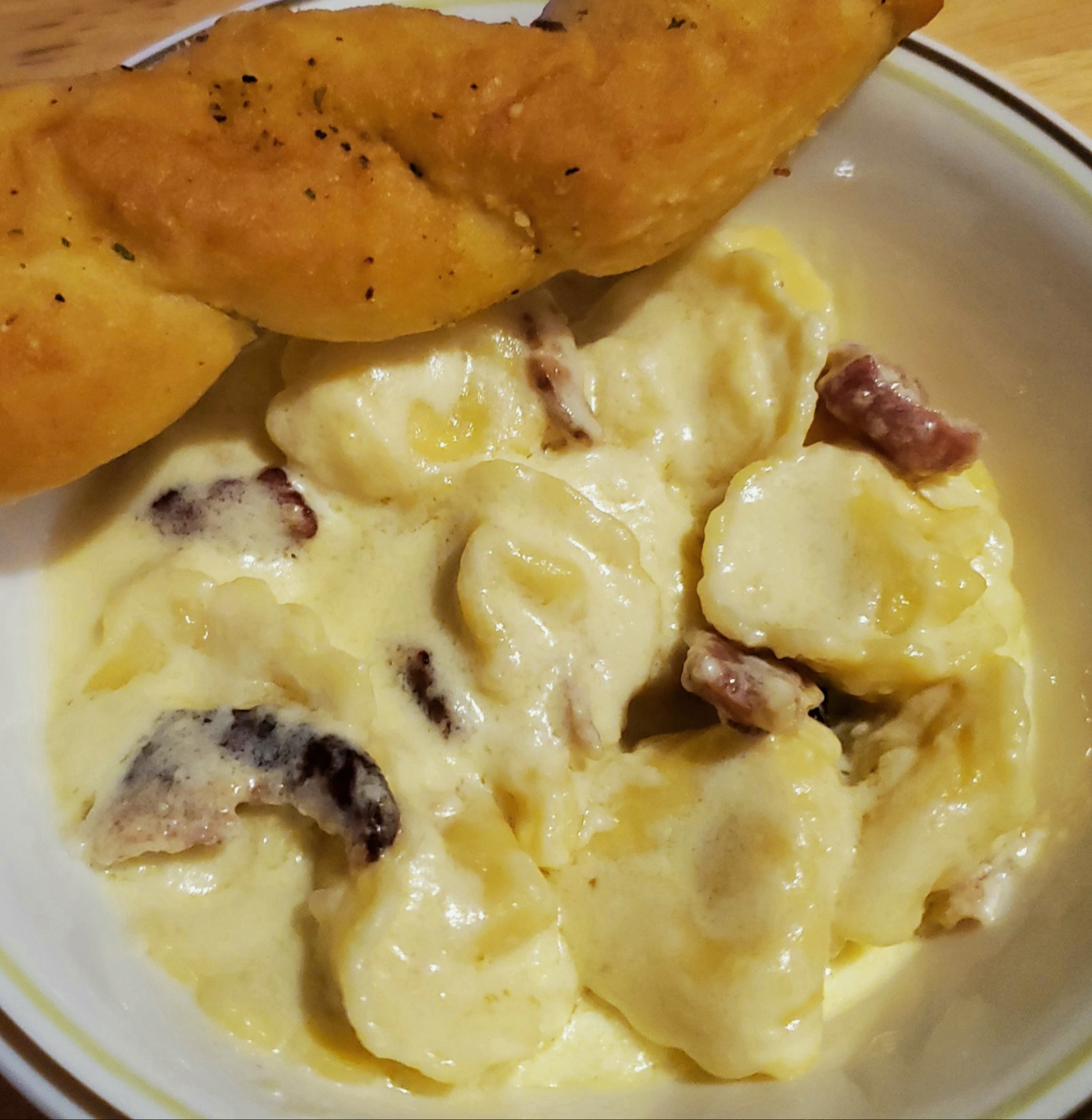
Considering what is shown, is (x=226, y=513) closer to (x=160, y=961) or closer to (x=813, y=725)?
(x=160, y=961)

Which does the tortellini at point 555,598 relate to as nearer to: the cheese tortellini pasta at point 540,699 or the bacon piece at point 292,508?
the cheese tortellini pasta at point 540,699

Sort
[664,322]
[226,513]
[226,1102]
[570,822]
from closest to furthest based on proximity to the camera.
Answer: [226,1102] → [570,822] → [226,513] → [664,322]

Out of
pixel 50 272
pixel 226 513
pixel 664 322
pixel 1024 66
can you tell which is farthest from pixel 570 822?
pixel 1024 66

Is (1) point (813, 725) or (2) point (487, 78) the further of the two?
(1) point (813, 725)

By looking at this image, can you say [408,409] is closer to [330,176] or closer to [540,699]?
[330,176]

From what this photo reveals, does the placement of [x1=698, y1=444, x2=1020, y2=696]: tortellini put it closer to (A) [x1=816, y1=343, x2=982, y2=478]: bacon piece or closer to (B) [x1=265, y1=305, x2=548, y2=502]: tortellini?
(A) [x1=816, y1=343, x2=982, y2=478]: bacon piece

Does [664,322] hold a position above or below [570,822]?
above

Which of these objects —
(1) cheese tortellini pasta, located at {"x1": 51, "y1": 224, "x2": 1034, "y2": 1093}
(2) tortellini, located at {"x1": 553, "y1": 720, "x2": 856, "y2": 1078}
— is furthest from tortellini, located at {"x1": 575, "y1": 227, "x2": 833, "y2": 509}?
(2) tortellini, located at {"x1": 553, "y1": 720, "x2": 856, "y2": 1078}
